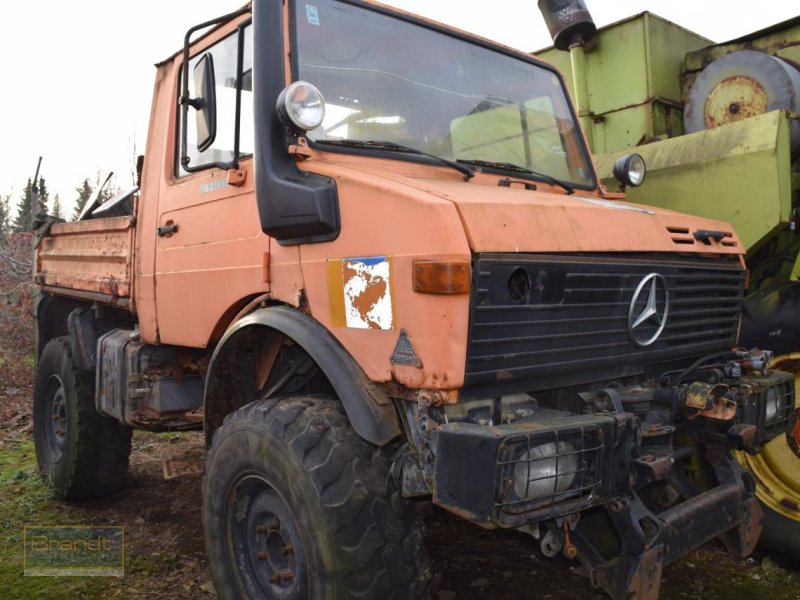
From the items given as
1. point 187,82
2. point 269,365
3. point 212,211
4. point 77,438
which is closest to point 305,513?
point 269,365

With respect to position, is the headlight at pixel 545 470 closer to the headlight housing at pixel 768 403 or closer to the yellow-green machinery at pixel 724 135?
the headlight housing at pixel 768 403

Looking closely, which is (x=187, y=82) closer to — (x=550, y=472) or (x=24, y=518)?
(x=550, y=472)

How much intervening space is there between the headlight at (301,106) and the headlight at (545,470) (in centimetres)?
138

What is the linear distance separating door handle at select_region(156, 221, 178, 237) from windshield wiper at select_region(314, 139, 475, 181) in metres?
1.19

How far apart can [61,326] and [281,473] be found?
3678mm

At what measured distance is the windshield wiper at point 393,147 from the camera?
2.75 m

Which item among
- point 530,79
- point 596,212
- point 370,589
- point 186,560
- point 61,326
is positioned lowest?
point 186,560

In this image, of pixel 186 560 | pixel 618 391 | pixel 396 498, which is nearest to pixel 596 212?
pixel 618 391

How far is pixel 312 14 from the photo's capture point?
2850 mm

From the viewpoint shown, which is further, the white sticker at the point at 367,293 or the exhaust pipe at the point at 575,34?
the exhaust pipe at the point at 575,34

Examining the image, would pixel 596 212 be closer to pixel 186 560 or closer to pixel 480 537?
pixel 480 537

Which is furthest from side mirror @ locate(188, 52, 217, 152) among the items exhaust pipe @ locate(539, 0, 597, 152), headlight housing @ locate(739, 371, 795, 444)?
exhaust pipe @ locate(539, 0, 597, 152)

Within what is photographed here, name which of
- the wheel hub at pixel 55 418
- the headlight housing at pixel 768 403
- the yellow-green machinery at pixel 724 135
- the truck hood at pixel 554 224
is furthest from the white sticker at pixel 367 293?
the wheel hub at pixel 55 418

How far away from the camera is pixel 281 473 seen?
8.06ft
